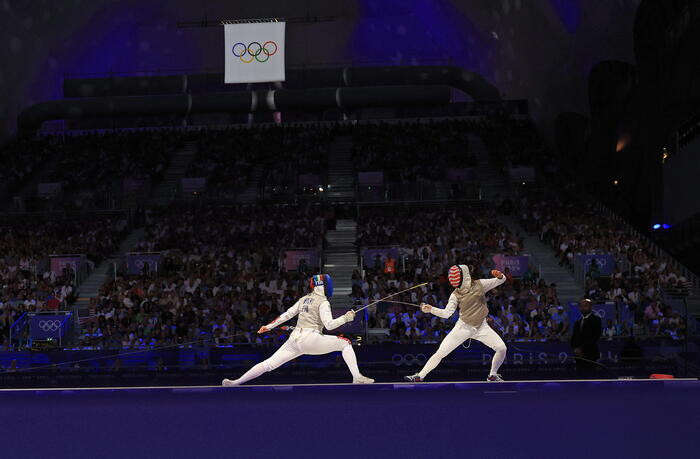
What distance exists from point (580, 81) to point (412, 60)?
1133 cm

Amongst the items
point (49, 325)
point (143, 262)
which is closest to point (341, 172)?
point (143, 262)

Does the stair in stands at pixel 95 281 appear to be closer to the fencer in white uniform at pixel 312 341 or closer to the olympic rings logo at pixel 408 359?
the olympic rings logo at pixel 408 359

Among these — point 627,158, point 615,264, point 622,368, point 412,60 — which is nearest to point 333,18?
point 412,60

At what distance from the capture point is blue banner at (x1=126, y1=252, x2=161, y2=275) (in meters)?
21.1

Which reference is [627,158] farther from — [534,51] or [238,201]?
[238,201]

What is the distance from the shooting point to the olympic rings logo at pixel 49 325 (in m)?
16.7

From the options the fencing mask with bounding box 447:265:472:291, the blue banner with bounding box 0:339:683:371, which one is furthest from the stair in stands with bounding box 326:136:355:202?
the fencing mask with bounding box 447:265:472:291

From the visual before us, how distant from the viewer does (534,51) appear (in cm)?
2997

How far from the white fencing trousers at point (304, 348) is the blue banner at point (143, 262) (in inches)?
501

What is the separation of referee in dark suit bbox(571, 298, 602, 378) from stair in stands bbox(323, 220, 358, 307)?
9.30m

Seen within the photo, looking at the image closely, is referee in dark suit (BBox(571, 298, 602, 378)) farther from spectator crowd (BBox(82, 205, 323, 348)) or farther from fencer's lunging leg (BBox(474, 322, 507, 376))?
spectator crowd (BBox(82, 205, 323, 348))

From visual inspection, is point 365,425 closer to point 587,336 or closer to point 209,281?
point 587,336

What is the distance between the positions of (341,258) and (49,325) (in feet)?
29.9

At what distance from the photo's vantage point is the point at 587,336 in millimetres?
10547
